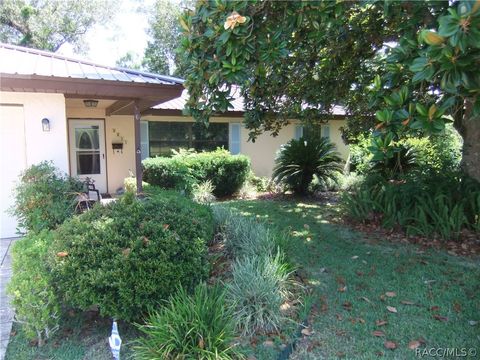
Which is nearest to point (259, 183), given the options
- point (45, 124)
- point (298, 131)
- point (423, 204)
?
point (298, 131)

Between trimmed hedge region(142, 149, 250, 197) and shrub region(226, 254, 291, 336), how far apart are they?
653 cm

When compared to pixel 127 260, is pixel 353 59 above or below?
above

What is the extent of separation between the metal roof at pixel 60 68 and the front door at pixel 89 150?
132 inches

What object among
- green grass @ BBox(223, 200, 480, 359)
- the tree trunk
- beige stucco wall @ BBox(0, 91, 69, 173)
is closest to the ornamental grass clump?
green grass @ BBox(223, 200, 480, 359)

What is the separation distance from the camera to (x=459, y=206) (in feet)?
21.0

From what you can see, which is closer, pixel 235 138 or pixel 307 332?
pixel 307 332

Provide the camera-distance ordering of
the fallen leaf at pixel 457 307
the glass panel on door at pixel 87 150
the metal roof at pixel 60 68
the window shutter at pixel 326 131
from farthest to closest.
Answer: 1. the window shutter at pixel 326 131
2. the glass panel on door at pixel 87 150
3. the metal roof at pixel 60 68
4. the fallen leaf at pixel 457 307

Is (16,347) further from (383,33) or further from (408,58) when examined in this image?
(383,33)

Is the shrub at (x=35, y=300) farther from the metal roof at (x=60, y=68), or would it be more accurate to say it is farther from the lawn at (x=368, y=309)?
the metal roof at (x=60, y=68)

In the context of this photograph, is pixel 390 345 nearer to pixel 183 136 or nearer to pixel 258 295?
pixel 258 295

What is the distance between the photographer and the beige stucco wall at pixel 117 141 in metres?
11.2

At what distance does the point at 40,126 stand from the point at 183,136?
23.5ft

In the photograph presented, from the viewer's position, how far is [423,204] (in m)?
6.71

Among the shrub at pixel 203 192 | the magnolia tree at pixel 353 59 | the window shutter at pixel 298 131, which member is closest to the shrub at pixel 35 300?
the magnolia tree at pixel 353 59
